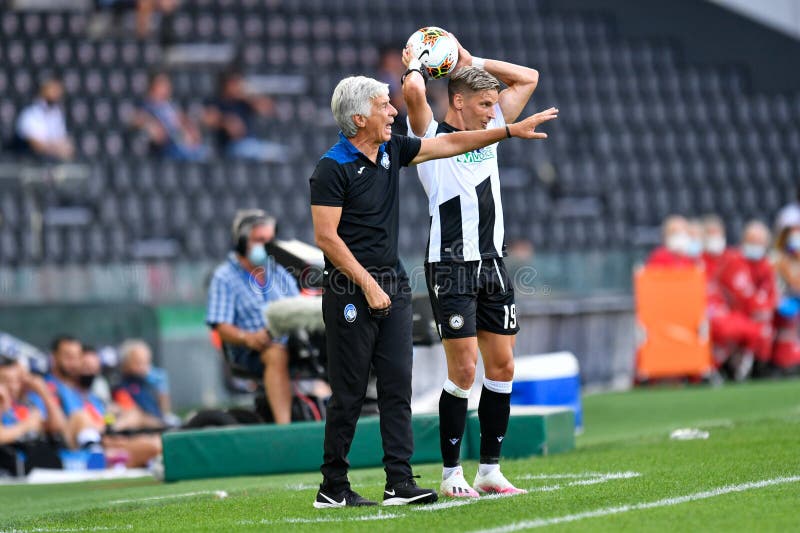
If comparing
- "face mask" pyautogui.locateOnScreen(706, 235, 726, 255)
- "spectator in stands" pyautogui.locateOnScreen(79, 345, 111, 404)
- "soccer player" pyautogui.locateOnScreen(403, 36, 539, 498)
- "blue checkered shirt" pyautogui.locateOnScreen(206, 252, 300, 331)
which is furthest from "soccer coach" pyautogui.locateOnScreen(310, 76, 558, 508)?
"face mask" pyautogui.locateOnScreen(706, 235, 726, 255)

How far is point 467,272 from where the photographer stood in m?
7.16

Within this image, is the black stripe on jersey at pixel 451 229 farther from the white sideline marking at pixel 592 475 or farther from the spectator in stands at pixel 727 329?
the spectator in stands at pixel 727 329

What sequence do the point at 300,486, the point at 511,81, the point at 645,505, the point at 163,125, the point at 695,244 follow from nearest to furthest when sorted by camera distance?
the point at 645,505 < the point at 511,81 < the point at 300,486 < the point at 695,244 < the point at 163,125

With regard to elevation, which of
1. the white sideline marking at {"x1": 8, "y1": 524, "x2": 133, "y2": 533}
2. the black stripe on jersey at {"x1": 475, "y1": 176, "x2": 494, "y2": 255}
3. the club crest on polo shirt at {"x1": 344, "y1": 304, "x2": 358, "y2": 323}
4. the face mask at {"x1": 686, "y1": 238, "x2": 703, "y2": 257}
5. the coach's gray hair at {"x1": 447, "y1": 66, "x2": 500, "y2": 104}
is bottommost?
the white sideline marking at {"x1": 8, "y1": 524, "x2": 133, "y2": 533}

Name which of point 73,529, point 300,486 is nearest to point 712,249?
point 300,486

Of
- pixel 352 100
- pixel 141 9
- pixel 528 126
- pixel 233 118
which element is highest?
pixel 141 9

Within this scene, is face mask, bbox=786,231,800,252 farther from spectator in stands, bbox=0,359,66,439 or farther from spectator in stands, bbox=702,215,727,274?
spectator in stands, bbox=0,359,66,439

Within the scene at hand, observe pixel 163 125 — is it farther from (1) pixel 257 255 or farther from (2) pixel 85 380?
(1) pixel 257 255

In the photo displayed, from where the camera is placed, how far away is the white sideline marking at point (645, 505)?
5871 millimetres

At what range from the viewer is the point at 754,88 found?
2644 centimetres

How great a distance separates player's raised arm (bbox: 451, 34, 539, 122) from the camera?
25.2ft

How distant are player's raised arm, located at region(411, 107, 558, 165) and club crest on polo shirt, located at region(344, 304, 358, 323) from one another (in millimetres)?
848

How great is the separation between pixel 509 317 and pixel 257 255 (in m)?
3.82

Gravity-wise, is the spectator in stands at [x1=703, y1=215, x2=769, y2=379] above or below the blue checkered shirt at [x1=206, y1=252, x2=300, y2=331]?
below
